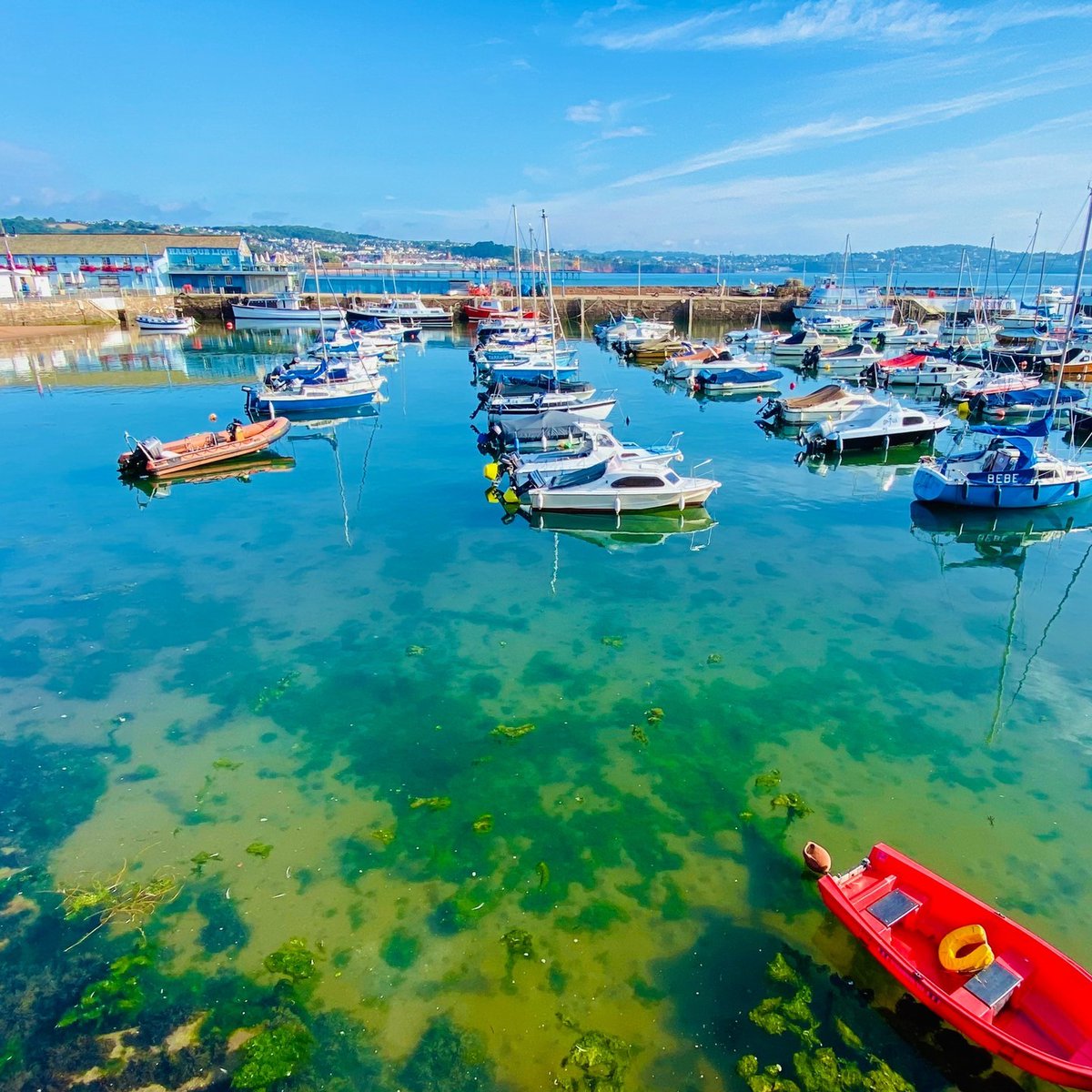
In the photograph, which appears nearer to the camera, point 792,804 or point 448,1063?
point 448,1063

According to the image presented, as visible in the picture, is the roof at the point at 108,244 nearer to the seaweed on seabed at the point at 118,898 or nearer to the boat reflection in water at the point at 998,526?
the boat reflection in water at the point at 998,526

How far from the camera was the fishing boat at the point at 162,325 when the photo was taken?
6806 cm

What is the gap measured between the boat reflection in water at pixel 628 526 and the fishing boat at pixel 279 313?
199 ft

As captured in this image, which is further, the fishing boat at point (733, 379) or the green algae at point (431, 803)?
the fishing boat at point (733, 379)

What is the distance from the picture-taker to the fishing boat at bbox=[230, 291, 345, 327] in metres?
A: 74.8

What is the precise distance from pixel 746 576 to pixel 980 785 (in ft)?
27.8

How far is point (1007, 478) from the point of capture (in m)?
23.3

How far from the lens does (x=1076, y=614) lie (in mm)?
17281

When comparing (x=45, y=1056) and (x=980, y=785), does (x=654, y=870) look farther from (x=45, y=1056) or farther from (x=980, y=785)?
(x=45, y=1056)

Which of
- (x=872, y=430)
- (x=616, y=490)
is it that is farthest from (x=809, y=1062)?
(x=872, y=430)

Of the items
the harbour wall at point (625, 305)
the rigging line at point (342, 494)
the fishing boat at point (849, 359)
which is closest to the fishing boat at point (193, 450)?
the rigging line at point (342, 494)

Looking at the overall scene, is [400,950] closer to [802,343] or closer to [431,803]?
[431,803]

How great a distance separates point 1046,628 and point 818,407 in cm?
2215

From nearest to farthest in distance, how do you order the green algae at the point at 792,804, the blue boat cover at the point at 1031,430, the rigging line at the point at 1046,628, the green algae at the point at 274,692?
1. the green algae at the point at 792,804
2. the green algae at the point at 274,692
3. the rigging line at the point at 1046,628
4. the blue boat cover at the point at 1031,430
